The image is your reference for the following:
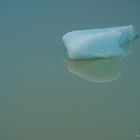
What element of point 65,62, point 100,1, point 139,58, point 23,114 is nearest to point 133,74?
point 139,58

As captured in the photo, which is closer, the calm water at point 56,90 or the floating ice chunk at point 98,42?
the calm water at point 56,90

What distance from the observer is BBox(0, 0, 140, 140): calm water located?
0.80m

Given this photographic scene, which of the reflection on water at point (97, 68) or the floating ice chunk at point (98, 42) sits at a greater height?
the floating ice chunk at point (98, 42)

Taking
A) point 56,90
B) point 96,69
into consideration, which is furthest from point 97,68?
point 56,90

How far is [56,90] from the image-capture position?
90cm

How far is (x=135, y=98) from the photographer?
877 mm

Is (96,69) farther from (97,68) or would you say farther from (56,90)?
(56,90)

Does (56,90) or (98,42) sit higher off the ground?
(98,42)

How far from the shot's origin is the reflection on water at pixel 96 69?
0.92 m

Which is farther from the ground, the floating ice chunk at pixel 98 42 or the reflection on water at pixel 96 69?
the floating ice chunk at pixel 98 42

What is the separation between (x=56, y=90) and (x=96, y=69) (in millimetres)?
122

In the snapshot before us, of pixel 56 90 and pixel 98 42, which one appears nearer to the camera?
pixel 56 90

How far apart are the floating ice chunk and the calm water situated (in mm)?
31

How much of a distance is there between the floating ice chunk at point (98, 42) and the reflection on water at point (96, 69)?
2 centimetres
